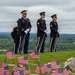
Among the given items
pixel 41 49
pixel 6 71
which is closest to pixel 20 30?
pixel 41 49

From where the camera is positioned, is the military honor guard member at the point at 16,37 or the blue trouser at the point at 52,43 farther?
the blue trouser at the point at 52,43

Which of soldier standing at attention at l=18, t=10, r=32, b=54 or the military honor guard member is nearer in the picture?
soldier standing at attention at l=18, t=10, r=32, b=54

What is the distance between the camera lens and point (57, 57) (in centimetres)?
1526

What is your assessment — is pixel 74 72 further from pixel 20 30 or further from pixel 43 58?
pixel 20 30

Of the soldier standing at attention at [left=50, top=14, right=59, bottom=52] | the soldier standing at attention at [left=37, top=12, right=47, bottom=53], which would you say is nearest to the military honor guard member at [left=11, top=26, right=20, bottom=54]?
the soldier standing at attention at [left=37, top=12, right=47, bottom=53]

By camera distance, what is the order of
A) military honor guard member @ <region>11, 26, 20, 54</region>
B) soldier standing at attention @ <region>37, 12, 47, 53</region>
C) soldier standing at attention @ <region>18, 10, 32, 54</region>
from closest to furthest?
1. soldier standing at attention @ <region>18, 10, 32, 54</region>
2. soldier standing at attention @ <region>37, 12, 47, 53</region>
3. military honor guard member @ <region>11, 26, 20, 54</region>

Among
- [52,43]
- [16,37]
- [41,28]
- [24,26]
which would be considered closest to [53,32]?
[52,43]

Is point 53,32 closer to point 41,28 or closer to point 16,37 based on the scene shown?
point 41,28

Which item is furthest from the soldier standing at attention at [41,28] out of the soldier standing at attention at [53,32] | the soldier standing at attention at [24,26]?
the soldier standing at attention at [24,26]

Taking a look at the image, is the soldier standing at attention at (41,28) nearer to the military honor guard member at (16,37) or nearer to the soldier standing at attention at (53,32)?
the soldier standing at attention at (53,32)

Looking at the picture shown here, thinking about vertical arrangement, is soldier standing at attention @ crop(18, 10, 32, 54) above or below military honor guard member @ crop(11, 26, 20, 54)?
above

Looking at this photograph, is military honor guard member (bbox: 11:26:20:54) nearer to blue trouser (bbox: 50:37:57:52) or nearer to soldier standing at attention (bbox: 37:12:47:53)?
soldier standing at attention (bbox: 37:12:47:53)

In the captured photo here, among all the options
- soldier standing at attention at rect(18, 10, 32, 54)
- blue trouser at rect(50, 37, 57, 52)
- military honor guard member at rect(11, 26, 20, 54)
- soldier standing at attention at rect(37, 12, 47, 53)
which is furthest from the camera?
blue trouser at rect(50, 37, 57, 52)

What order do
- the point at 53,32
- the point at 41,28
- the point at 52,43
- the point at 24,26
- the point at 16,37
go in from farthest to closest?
the point at 52,43, the point at 53,32, the point at 16,37, the point at 41,28, the point at 24,26
